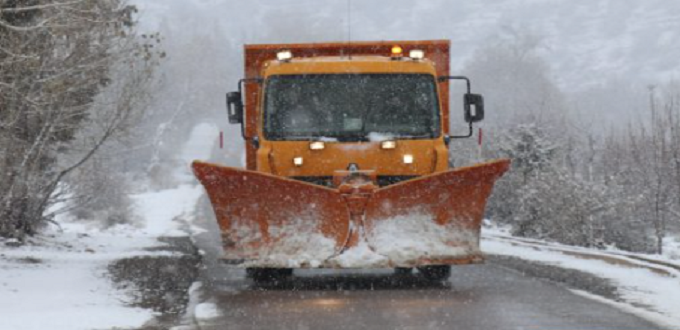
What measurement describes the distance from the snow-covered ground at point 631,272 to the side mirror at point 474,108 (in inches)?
91.8

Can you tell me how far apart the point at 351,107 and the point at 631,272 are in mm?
3939

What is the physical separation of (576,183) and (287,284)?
44.2ft

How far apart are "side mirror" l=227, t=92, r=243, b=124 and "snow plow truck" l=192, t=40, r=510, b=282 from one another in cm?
1

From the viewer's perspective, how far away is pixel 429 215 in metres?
10.9

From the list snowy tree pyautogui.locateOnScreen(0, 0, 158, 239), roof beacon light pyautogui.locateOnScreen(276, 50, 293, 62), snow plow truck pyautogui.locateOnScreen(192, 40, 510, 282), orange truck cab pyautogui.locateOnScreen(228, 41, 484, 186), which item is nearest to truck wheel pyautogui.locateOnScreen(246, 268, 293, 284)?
snow plow truck pyautogui.locateOnScreen(192, 40, 510, 282)

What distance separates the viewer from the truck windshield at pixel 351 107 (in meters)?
12.0

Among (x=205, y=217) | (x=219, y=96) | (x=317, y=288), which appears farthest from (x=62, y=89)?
(x=219, y=96)

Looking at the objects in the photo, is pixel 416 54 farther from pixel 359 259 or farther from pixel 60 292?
pixel 60 292

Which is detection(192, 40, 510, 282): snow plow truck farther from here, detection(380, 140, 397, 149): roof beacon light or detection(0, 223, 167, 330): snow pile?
detection(0, 223, 167, 330): snow pile

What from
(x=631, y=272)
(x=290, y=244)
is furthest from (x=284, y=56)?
(x=631, y=272)

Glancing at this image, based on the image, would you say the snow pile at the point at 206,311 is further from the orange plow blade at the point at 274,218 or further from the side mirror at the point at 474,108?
the side mirror at the point at 474,108

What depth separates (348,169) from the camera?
11.7 meters

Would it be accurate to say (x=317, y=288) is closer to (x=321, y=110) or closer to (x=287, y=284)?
(x=287, y=284)

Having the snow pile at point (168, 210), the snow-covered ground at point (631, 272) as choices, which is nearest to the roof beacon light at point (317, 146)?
the snow-covered ground at point (631, 272)
